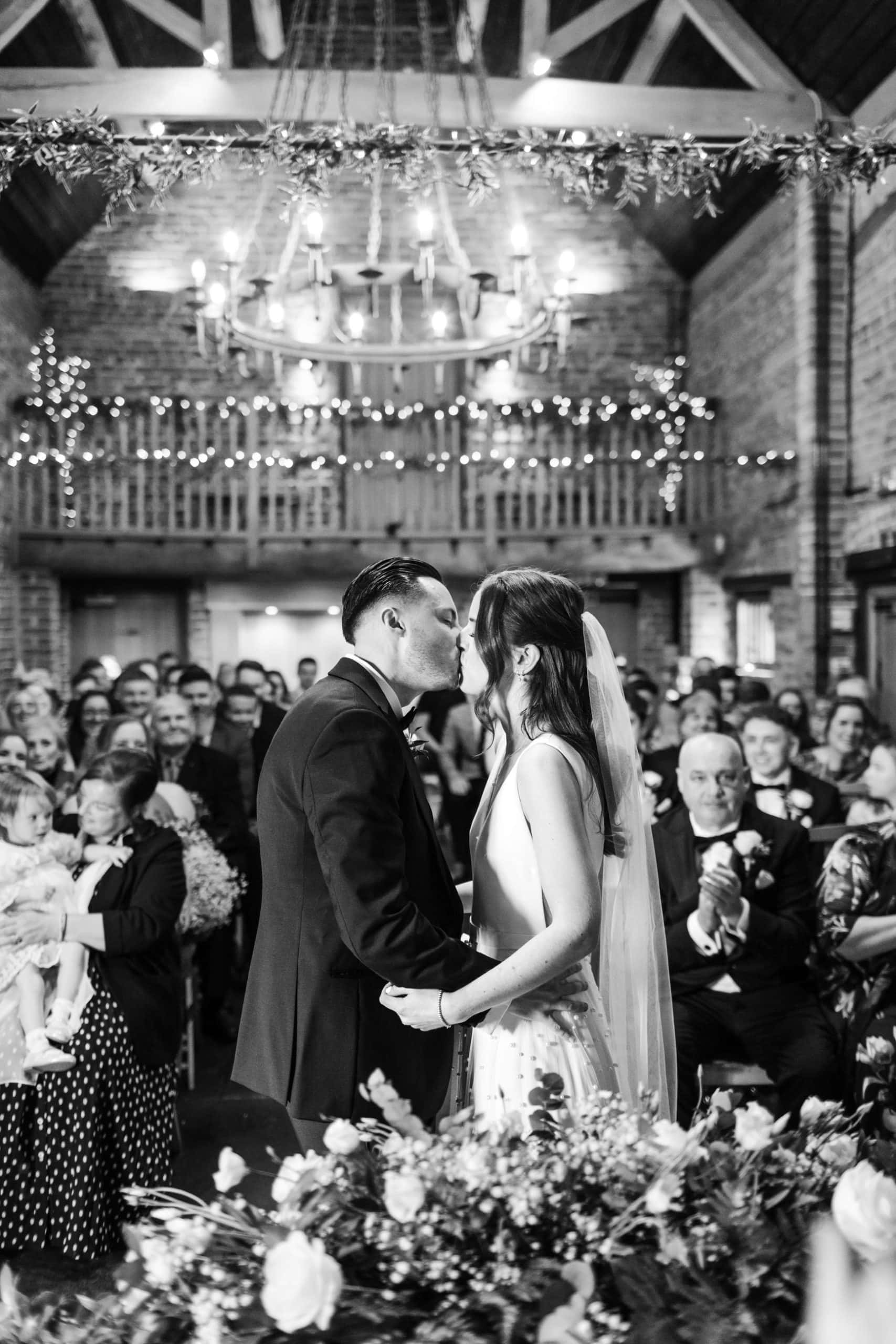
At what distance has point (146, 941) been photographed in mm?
3559

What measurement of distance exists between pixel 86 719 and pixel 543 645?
16.7ft

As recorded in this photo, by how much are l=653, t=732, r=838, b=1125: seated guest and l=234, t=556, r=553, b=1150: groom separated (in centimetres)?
153

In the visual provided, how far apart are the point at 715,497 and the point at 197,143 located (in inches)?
318

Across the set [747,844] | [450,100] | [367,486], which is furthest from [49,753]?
[367,486]

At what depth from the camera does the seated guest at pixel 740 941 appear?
12.1 feet

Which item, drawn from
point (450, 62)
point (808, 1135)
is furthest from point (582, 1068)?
point (450, 62)

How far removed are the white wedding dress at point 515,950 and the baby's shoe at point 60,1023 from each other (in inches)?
61.1

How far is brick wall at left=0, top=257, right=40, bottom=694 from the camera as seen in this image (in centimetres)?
1129

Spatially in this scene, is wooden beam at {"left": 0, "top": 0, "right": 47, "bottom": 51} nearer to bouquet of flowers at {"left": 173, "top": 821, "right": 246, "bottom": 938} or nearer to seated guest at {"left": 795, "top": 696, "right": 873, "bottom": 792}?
bouquet of flowers at {"left": 173, "top": 821, "right": 246, "bottom": 938}

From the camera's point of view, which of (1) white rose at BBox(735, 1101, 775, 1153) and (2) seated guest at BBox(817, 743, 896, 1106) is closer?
(1) white rose at BBox(735, 1101, 775, 1153)

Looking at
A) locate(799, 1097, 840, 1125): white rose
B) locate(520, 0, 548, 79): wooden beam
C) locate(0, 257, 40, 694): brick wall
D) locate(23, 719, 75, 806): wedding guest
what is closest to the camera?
locate(799, 1097, 840, 1125): white rose

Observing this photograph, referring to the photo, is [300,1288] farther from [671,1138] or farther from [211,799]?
[211,799]

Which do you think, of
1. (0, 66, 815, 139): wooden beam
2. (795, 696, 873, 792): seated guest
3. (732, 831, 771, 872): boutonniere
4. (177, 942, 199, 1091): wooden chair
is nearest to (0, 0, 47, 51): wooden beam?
(0, 66, 815, 139): wooden beam

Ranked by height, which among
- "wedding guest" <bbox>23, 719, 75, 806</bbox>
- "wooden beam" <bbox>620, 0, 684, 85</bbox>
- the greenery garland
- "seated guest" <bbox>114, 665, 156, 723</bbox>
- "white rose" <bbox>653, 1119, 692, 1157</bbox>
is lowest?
"white rose" <bbox>653, 1119, 692, 1157</bbox>
